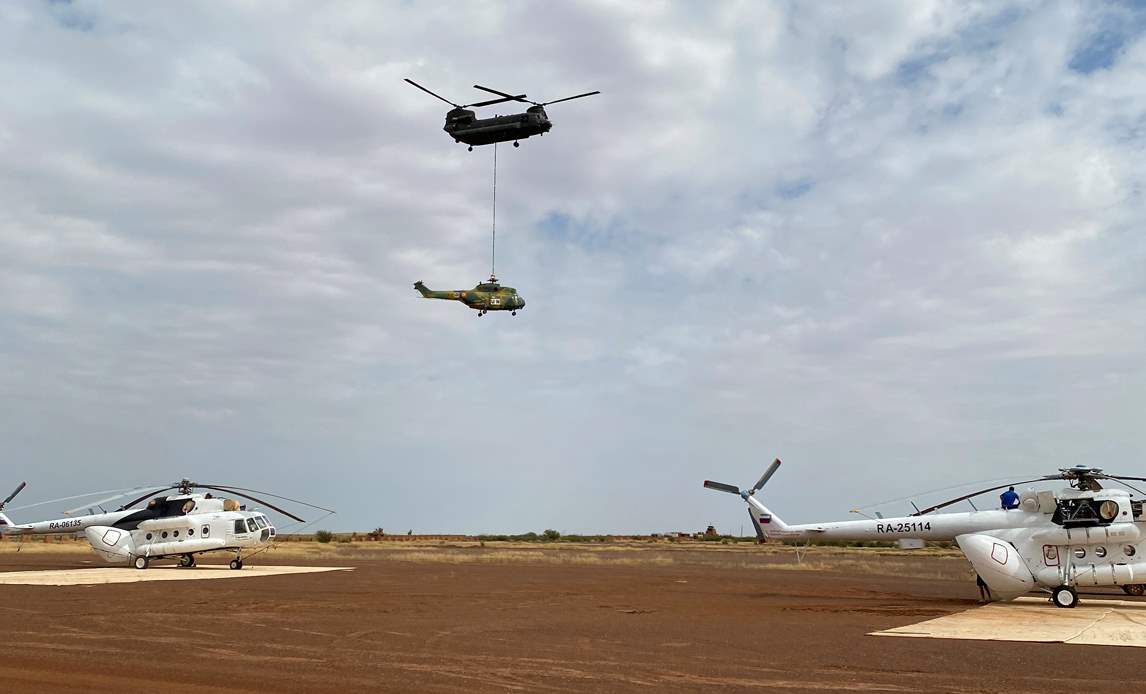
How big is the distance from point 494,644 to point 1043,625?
11.8 metres

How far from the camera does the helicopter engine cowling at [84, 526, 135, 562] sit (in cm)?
3597

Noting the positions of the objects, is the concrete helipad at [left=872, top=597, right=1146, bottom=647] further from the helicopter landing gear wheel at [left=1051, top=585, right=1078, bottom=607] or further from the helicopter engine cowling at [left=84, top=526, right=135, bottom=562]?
the helicopter engine cowling at [left=84, top=526, right=135, bottom=562]

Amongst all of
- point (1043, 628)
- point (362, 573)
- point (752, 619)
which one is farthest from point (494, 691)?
point (362, 573)

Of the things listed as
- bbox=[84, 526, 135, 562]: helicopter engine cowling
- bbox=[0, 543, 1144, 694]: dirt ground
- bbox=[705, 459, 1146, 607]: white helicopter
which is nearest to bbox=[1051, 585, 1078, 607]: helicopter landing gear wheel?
bbox=[705, 459, 1146, 607]: white helicopter

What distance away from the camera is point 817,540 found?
27703mm

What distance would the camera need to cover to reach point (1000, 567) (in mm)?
22297

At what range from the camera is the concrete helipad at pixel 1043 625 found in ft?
54.9

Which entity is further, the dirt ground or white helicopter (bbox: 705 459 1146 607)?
white helicopter (bbox: 705 459 1146 607)

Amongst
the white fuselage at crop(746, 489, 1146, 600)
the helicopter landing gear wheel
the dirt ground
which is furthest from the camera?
the helicopter landing gear wheel

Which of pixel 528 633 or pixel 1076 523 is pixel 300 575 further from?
pixel 1076 523

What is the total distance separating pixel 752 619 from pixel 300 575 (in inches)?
758

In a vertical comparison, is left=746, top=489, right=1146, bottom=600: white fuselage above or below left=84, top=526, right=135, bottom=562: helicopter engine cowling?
below

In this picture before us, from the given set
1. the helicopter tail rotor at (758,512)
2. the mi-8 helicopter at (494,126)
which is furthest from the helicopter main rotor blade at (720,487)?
the mi-8 helicopter at (494,126)

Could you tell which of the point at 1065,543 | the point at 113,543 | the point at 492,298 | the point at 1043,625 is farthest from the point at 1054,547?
the point at 113,543
